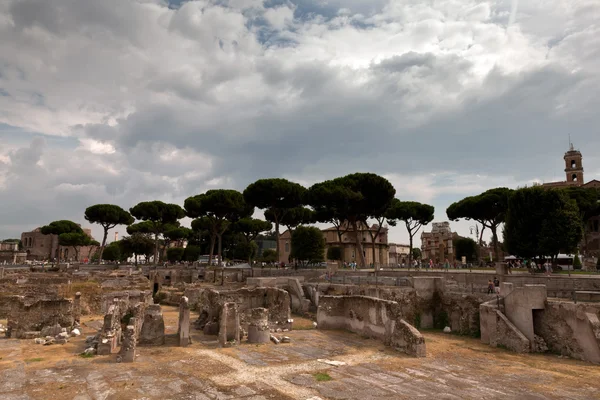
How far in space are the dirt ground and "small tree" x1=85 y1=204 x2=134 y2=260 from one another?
136ft

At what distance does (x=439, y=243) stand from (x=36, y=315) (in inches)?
1975

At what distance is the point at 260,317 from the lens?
1582 centimetres

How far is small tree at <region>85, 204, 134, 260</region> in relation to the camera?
54.0 metres

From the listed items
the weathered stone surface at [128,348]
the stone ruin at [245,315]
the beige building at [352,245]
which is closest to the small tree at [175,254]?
the beige building at [352,245]

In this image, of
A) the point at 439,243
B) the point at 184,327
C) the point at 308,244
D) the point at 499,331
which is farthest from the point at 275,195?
the point at 499,331

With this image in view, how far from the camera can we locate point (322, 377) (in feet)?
35.6

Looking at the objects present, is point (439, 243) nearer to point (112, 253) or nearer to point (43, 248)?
point (112, 253)

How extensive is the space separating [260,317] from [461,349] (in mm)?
8242

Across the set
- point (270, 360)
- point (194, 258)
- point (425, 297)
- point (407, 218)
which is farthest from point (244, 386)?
point (194, 258)

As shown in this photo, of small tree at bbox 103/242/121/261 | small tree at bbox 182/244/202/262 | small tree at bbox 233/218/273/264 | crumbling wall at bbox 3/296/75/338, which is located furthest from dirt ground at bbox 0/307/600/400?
small tree at bbox 103/242/121/261

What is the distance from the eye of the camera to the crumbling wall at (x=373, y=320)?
46.1 ft

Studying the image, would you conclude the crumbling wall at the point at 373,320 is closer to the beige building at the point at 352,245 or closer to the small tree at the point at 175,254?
the beige building at the point at 352,245

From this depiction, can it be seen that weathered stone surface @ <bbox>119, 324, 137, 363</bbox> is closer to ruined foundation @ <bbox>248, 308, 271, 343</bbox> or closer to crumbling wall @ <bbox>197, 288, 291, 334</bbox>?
ruined foundation @ <bbox>248, 308, 271, 343</bbox>

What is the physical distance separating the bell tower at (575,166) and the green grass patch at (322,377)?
A: 75.9 metres
